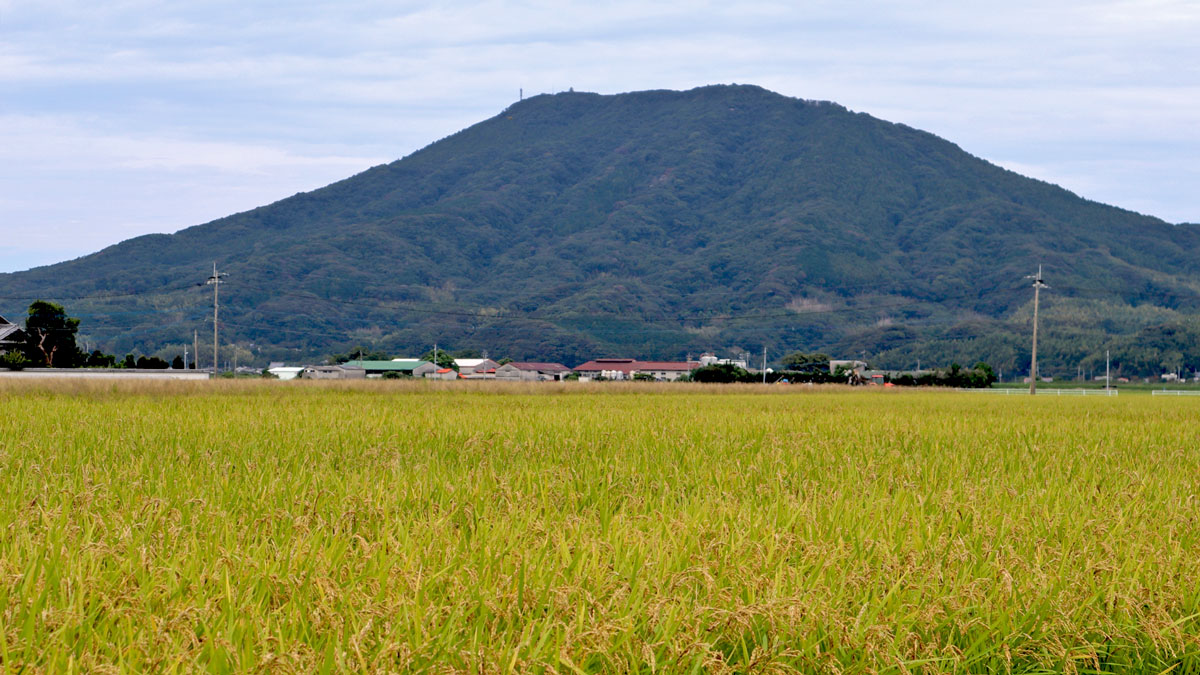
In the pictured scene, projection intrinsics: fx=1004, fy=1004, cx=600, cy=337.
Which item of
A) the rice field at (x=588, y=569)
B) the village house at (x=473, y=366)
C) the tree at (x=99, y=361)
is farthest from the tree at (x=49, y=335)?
the rice field at (x=588, y=569)

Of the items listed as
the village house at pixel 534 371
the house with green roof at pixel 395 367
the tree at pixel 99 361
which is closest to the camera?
the tree at pixel 99 361

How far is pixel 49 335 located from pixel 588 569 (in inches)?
2741

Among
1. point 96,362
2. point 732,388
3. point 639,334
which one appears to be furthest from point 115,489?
point 639,334

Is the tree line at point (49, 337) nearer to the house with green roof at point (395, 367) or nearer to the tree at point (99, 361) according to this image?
the tree at point (99, 361)

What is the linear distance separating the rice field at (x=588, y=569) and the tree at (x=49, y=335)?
203ft

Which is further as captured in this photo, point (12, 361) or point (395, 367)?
point (395, 367)

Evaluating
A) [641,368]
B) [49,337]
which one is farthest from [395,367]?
[49,337]

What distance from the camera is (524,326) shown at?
194 metres

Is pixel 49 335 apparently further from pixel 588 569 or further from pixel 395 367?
pixel 588 569

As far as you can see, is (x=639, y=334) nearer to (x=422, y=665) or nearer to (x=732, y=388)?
→ (x=732, y=388)

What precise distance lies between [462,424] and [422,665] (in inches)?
453

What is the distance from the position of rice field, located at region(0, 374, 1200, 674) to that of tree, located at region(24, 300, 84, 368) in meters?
61.9

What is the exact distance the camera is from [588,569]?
13.2ft

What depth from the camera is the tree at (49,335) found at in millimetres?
63731
